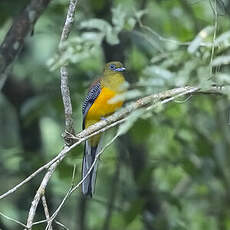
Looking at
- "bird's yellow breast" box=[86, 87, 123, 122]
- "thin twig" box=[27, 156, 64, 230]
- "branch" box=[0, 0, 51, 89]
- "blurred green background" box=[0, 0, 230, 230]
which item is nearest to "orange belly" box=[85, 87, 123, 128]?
"bird's yellow breast" box=[86, 87, 123, 122]

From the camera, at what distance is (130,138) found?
6.88 metres

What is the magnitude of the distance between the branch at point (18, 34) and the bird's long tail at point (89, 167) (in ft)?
2.96

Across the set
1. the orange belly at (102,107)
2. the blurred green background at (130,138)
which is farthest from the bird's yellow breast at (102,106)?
the blurred green background at (130,138)

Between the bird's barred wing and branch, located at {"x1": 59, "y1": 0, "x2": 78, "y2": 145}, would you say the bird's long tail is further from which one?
branch, located at {"x1": 59, "y1": 0, "x2": 78, "y2": 145}

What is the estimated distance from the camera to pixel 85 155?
17.7 feet

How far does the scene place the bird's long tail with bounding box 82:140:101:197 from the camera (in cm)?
506

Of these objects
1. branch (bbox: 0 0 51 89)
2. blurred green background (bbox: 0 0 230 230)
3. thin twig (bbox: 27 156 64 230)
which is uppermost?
branch (bbox: 0 0 51 89)

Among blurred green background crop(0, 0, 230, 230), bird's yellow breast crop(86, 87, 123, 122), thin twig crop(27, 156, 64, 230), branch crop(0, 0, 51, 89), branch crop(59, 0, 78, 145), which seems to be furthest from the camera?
blurred green background crop(0, 0, 230, 230)

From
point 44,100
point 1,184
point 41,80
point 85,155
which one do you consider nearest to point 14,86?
point 41,80

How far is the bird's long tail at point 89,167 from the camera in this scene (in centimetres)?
506

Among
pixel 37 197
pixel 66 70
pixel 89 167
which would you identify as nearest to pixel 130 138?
pixel 89 167

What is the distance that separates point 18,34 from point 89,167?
1.17m

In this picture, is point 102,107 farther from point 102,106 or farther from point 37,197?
point 37,197

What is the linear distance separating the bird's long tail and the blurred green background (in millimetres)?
127
